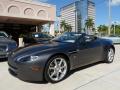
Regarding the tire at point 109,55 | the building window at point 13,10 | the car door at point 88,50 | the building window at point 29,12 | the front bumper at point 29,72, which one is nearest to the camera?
the front bumper at point 29,72

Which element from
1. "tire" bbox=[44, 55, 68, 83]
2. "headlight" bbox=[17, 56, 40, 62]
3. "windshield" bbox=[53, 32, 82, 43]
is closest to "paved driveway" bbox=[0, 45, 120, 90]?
"tire" bbox=[44, 55, 68, 83]

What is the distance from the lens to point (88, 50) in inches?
205

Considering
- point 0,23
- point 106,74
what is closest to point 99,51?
point 106,74

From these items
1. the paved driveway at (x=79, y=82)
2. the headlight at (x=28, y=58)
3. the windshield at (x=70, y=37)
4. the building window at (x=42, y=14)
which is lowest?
the paved driveway at (x=79, y=82)

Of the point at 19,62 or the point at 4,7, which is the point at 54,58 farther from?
the point at 4,7

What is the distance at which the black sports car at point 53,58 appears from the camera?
153 inches

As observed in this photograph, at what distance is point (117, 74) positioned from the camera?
4918 mm

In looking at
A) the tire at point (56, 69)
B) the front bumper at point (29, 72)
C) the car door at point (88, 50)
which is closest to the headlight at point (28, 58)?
the front bumper at point (29, 72)

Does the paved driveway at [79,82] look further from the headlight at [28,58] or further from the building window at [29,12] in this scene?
the building window at [29,12]

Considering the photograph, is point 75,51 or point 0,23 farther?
point 0,23

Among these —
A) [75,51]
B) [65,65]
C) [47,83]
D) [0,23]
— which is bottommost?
[47,83]

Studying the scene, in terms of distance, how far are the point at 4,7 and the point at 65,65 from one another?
14043mm

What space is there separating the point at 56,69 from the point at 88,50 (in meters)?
1.38

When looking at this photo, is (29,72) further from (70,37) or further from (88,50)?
(88,50)
